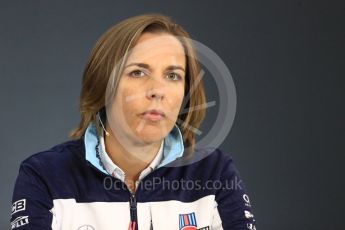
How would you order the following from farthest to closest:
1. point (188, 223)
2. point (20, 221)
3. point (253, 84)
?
point (253, 84) → point (188, 223) → point (20, 221)

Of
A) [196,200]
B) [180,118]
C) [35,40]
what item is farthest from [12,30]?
[196,200]

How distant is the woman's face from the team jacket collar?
0.09 metres

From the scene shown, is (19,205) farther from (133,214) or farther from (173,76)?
(173,76)

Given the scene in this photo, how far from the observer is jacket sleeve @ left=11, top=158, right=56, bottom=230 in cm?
117

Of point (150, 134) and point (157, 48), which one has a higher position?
point (157, 48)

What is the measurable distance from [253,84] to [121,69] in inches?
52.2

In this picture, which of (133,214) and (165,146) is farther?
(165,146)

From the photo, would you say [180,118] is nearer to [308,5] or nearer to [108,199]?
[108,199]

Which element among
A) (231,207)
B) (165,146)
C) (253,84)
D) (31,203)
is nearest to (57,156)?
(31,203)

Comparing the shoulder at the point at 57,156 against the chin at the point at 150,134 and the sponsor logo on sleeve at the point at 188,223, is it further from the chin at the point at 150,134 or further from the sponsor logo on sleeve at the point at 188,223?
the sponsor logo on sleeve at the point at 188,223

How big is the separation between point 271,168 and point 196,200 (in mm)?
1267

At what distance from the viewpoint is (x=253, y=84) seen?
8.08 ft

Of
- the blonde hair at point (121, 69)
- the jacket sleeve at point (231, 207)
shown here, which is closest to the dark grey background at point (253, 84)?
the blonde hair at point (121, 69)

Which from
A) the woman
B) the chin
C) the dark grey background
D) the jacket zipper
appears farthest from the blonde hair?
the dark grey background
